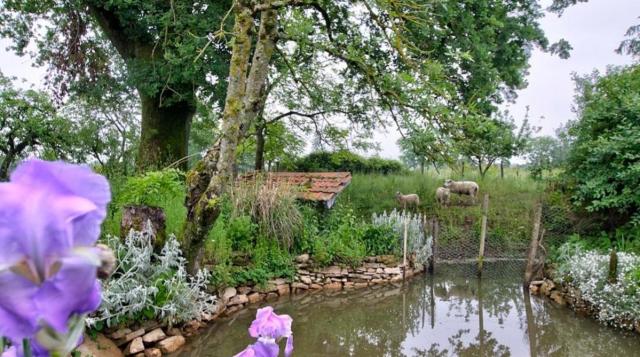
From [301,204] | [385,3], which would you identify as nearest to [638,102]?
[385,3]

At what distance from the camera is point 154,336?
4902 mm

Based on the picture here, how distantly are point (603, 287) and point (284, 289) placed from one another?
4570 mm

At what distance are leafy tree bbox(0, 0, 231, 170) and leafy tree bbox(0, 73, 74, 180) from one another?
70cm

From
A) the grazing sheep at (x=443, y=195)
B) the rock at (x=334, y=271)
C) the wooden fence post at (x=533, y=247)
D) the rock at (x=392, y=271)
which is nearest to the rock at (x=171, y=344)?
the rock at (x=334, y=271)

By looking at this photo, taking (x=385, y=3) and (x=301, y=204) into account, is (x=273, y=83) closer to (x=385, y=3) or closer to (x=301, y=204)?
(x=301, y=204)

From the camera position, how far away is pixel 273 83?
1111 cm

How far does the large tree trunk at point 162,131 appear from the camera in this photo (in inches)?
345

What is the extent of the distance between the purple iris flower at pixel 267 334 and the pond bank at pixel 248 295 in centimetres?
337

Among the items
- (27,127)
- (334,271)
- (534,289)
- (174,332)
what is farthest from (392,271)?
(27,127)

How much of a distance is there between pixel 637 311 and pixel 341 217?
17.1 ft

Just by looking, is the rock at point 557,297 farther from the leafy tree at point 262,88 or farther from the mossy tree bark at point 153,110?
the mossy tree bark at point 153,110

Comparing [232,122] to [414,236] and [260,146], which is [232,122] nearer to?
[414,236]

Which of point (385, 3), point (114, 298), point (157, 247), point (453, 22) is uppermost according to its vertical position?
point (453, 22)

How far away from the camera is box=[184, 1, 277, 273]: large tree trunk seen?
16.0 ft
